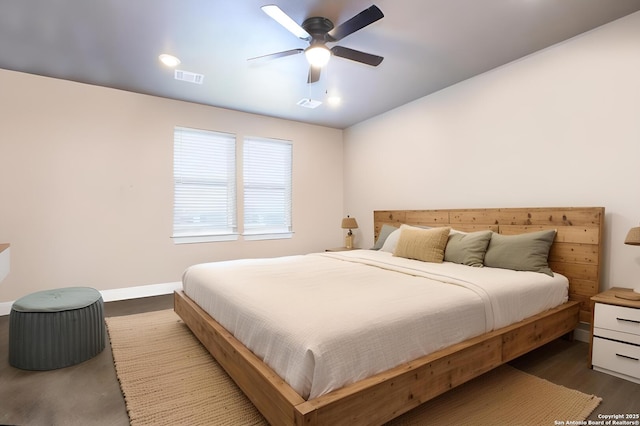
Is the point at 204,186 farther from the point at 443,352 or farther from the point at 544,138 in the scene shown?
the point at 544,138

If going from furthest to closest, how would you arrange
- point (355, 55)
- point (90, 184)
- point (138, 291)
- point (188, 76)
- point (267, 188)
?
point (267, 188) → point (138, 291) → point (90, 184) → point (188, 76) → point (355, 55)

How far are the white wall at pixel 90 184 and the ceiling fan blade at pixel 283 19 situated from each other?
8.33 ft

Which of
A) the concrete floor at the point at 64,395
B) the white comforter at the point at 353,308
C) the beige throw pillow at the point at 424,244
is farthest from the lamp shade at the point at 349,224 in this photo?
the concrete floor at the point at 64,395

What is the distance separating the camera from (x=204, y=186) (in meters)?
4.32

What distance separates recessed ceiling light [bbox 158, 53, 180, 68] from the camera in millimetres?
2877

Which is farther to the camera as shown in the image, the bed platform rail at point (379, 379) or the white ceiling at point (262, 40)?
the white ceiling at point (262, 40)

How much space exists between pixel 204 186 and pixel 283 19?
9.28 feet

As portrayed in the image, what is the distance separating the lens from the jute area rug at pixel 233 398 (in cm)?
163

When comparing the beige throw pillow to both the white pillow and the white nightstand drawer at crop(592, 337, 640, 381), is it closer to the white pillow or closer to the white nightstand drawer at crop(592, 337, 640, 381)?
the white pillow

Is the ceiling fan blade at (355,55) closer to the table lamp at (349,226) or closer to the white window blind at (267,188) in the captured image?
the white window blind at (267,188)

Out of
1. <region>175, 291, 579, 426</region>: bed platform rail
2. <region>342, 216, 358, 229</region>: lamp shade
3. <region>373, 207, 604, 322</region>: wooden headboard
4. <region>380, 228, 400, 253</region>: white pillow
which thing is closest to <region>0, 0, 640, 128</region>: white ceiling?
<region>373, 207, 604, 322</region>: wooden headboard

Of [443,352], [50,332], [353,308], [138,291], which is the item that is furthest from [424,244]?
[138,291]

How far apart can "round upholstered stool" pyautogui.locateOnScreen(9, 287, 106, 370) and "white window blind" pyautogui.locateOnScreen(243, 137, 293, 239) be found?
8.13ft

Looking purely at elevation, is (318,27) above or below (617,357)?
above
